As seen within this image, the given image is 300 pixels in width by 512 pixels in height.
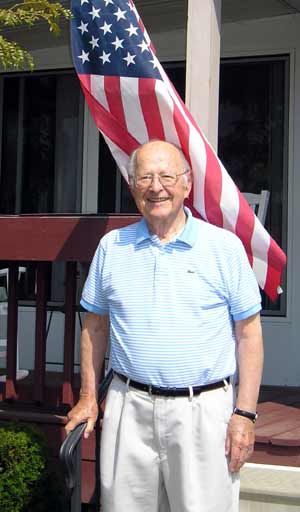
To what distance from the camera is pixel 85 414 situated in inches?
109

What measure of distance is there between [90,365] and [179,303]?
47 cm

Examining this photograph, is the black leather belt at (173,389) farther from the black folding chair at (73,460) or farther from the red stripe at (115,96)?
the red stripe at (115,96)

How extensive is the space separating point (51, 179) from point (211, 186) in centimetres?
385

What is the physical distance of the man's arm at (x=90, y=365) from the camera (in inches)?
109

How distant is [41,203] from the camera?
22.9 ft

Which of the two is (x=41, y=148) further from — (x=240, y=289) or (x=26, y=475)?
(x=240, y=289)

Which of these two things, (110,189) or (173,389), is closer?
(173,389)

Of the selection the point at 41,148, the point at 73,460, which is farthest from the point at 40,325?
the point at 41,148

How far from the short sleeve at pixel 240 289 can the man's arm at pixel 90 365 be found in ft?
1.64

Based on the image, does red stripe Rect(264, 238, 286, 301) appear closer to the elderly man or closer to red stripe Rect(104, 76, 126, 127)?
the elderly man

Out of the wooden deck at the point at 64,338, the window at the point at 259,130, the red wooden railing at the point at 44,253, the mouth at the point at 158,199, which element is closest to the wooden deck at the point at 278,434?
the wooden deck at the point at 64,338

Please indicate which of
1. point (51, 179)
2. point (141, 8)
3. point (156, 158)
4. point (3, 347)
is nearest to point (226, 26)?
point (141, 8)

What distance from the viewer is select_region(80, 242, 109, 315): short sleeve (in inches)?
106

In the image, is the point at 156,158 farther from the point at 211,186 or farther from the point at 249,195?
the point at 249,195
